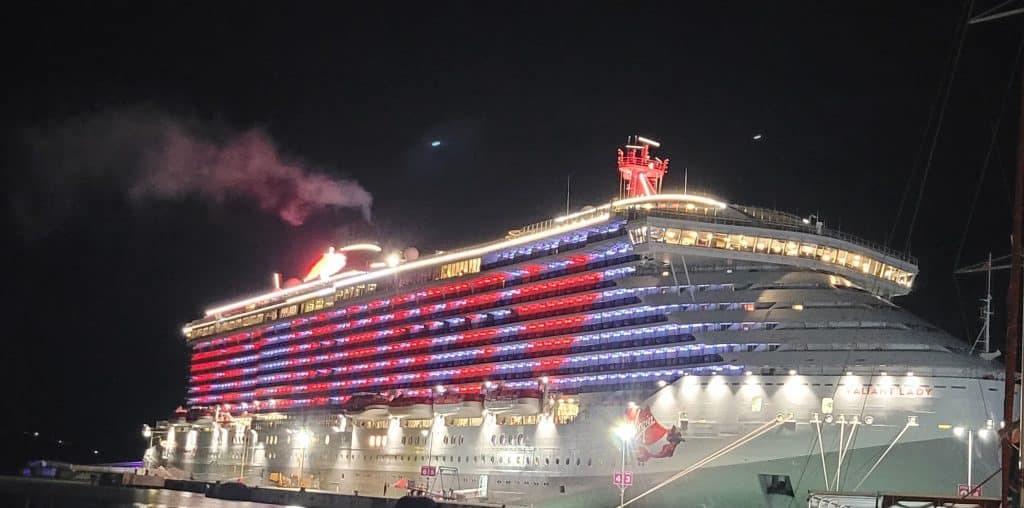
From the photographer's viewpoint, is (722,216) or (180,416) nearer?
(722,216)

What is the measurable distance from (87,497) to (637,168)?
57.1 m

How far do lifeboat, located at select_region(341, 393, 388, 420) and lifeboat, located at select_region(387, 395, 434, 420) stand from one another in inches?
41.7

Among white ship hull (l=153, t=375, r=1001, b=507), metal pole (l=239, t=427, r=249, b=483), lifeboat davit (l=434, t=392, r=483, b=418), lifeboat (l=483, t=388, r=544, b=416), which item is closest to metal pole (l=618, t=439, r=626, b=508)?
white ship hull (l=153, t=375, r=1001, b=507)

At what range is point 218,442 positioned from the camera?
10000 centimetres

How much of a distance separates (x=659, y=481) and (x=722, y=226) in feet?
44.6

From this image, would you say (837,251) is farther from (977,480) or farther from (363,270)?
(363,270)

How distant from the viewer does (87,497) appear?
286 ft

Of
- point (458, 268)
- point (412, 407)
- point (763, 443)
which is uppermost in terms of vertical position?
point (458, 268)

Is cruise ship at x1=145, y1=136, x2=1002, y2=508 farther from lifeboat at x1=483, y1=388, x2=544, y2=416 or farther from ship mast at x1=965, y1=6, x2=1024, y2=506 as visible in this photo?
ship mast at x1=965, y1=6, x2=1024, y2=506

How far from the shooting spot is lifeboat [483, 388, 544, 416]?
57.3m

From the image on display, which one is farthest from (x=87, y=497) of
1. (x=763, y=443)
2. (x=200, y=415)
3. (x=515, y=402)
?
(x=763, y=443)

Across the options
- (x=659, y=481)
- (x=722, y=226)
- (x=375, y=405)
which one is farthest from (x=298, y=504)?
(x=722, y=226)

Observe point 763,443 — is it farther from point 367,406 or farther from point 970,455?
point 367,406

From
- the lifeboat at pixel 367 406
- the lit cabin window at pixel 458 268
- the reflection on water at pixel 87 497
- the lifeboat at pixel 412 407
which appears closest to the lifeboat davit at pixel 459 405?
the lifeboat at pixel 412 407
